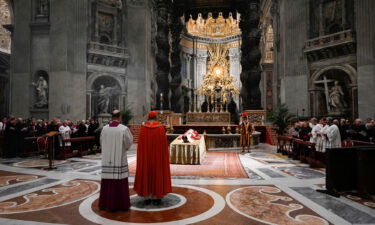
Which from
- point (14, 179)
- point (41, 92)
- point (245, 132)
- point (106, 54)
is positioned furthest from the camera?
point (106, 54)

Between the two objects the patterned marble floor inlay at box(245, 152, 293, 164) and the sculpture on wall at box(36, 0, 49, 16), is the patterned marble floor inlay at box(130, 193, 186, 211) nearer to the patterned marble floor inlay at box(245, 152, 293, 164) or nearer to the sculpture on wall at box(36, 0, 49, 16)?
the patterned marble floor inlay at box(245, 152, 293, 164)

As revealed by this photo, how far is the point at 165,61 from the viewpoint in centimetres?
1259

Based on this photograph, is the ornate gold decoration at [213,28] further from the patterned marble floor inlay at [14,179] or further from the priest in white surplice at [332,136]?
the patterned marble floor inlay at [14,179]

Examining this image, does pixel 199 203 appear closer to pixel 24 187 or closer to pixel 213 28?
pixel 24 187

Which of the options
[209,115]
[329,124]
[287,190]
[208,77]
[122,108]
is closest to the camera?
[287,190]

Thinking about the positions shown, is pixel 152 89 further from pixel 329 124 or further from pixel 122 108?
pixel 329 124

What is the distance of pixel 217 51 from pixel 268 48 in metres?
9.84

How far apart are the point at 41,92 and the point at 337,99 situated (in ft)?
69.0

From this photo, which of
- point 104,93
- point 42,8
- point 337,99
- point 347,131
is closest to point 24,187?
point 347,131

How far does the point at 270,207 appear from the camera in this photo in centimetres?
401

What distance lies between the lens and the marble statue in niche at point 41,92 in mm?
18094

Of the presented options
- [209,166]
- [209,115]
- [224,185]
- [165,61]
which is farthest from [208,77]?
[224,185]

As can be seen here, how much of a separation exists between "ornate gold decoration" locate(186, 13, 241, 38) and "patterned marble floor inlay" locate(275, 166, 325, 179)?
2693 centimetres

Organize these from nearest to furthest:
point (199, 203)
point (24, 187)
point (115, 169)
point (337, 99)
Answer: point (115, 169)
point (199, 203)
point (24, 187)
point (337, 99)
